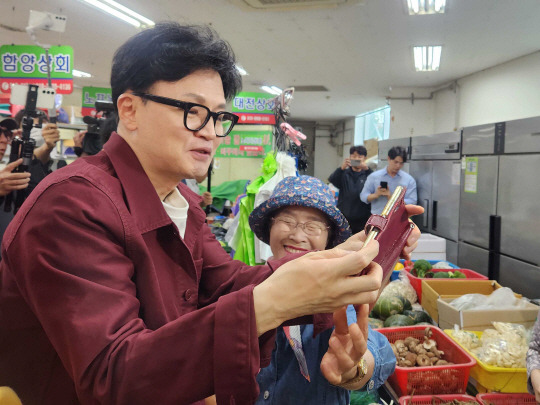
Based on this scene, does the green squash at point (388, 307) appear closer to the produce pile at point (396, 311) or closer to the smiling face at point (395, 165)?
the produce pile at point (396, 311)

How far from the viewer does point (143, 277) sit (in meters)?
0.84

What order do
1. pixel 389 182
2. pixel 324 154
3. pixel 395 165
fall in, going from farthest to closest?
pixel 324 154 → pixel 389 182 → pixel 395 165

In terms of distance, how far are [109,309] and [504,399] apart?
6.44ft

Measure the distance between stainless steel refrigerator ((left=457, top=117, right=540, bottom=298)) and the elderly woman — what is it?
245cm

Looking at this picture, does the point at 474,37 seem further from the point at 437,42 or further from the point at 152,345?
the point at 152,345

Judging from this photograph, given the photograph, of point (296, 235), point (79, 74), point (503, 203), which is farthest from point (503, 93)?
point (79, 74)

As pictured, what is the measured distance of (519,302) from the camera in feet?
8.19

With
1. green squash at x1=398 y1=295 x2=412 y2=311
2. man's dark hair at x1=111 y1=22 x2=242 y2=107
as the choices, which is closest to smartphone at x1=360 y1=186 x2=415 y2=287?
man's dark hair at x1=111 y1=22 x2=242 y2=107

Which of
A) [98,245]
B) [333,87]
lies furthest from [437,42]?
[98,245]

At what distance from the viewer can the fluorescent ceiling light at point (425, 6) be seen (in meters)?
4.93

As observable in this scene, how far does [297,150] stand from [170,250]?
8.02ft

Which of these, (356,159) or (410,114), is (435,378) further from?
(410,114)

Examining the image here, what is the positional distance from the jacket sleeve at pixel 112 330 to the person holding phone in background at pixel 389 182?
15.3ft

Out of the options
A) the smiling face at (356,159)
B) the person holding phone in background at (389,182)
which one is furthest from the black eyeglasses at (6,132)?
the smiling face at (356,159)
